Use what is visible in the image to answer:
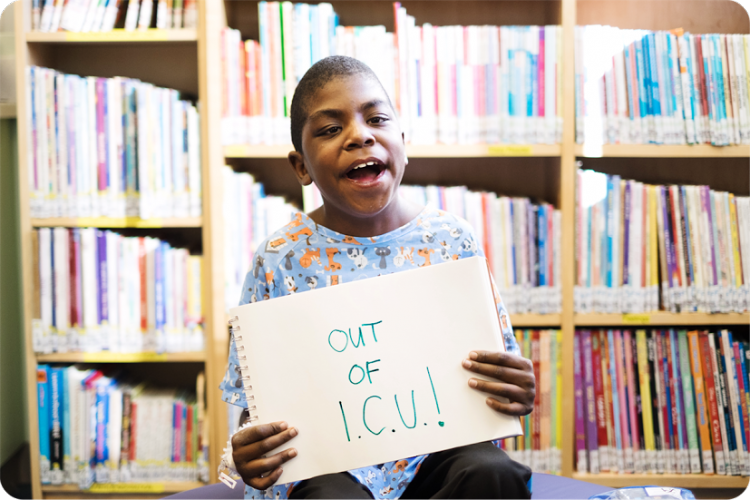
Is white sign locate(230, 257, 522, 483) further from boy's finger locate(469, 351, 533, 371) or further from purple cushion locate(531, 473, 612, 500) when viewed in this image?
purple cushion locate(531, 473, 612, 500)

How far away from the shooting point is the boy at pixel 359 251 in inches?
33.4

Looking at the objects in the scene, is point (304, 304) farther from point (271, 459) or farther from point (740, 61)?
point (740, 61)

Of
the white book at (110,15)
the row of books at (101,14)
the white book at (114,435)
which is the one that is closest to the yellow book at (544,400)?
the white book at (114,435)

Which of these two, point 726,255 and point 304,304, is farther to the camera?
point 726,255

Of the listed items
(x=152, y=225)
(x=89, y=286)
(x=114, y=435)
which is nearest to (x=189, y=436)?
(x=114, y=435)

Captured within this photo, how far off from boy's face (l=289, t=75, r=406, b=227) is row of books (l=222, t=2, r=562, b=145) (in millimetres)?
577

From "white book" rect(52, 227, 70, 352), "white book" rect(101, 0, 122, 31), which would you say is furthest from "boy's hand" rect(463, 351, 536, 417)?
"white book" rect(101, 0, 122, 31)

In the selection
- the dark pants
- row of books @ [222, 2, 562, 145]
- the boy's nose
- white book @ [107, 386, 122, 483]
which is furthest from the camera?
white book @ [107, 386, 122, 483]

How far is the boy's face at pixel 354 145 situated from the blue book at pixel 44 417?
3.99ft

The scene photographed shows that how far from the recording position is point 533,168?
1917 millimetres

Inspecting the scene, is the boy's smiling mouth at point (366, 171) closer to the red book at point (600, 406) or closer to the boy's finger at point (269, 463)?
the boy's finger at point (269, 463)

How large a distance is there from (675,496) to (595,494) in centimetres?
20

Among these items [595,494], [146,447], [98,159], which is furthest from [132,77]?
[595,494]

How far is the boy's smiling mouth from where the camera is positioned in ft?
3.21
